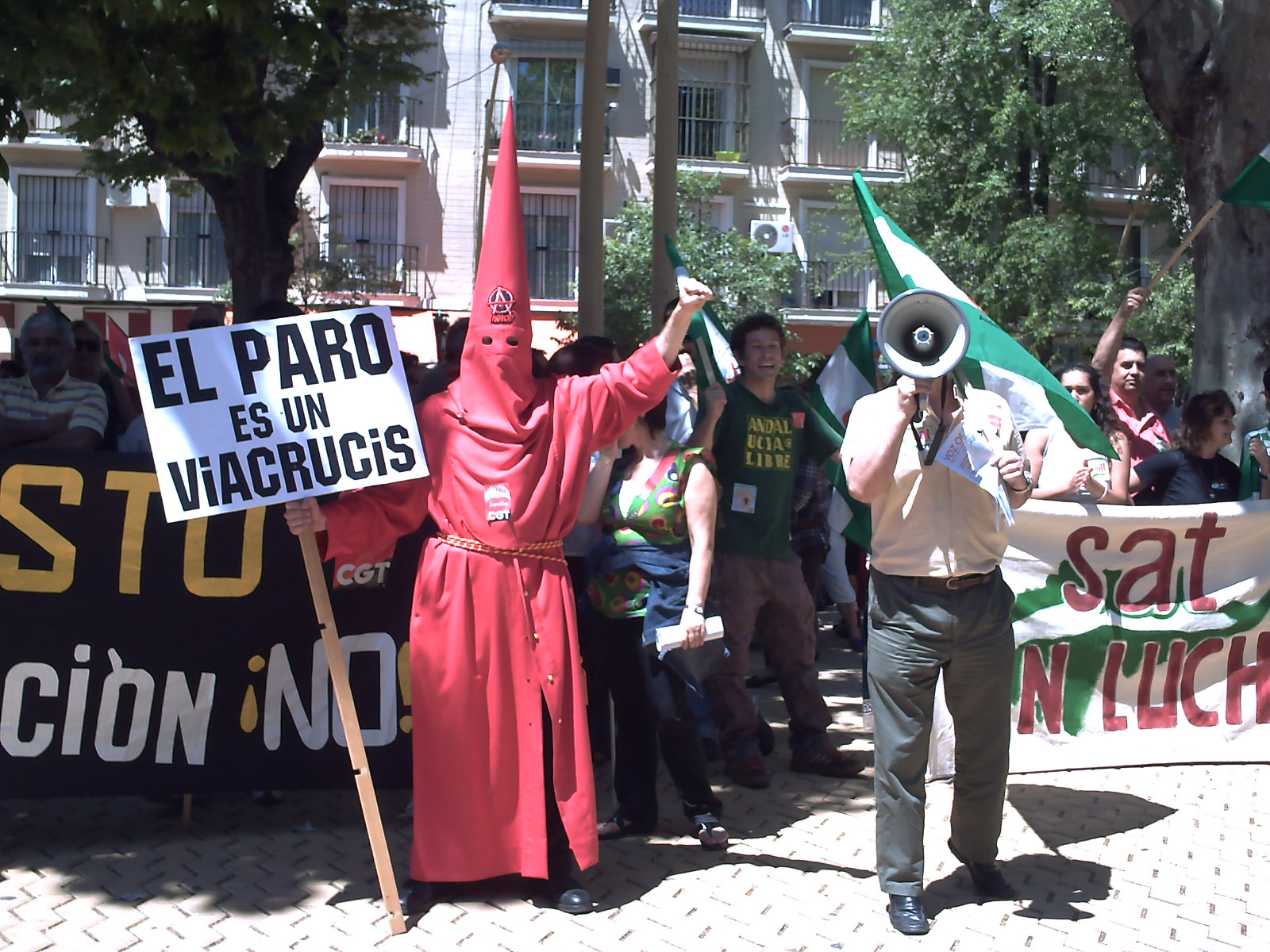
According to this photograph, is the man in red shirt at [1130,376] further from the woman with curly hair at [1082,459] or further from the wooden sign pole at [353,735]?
the wooden sign pole at [353,735]

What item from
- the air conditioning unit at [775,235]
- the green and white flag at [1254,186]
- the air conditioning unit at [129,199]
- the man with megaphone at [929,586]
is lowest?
the man with megaphone at [929,586]

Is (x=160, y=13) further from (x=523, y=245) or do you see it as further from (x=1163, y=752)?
(x=1163, y=752)

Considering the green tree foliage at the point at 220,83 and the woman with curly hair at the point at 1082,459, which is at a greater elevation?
the green tree foliage at the point at 220,83

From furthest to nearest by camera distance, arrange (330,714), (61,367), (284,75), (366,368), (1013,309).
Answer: (1013,309) → (284,75) → (61,367) → (330,714) → (366,368)

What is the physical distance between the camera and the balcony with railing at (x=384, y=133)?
2955 centimetres

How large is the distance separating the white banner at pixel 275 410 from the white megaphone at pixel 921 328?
4.90 feet

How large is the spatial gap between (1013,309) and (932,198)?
256cm

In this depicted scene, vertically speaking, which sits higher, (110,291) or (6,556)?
(110,291)

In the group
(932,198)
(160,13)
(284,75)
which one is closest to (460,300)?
(932,198)

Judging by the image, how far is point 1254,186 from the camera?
6.13m

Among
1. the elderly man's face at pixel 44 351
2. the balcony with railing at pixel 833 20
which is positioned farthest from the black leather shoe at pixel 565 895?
Result: the balcony with railing at pixel 833 20

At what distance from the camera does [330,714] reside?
15.9 ft

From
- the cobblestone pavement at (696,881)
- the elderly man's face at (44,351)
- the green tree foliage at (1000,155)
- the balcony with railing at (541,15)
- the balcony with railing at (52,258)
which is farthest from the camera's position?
the balcony with railing at (541,15)

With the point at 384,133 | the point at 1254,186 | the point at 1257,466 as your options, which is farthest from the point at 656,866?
the point at 384,133
